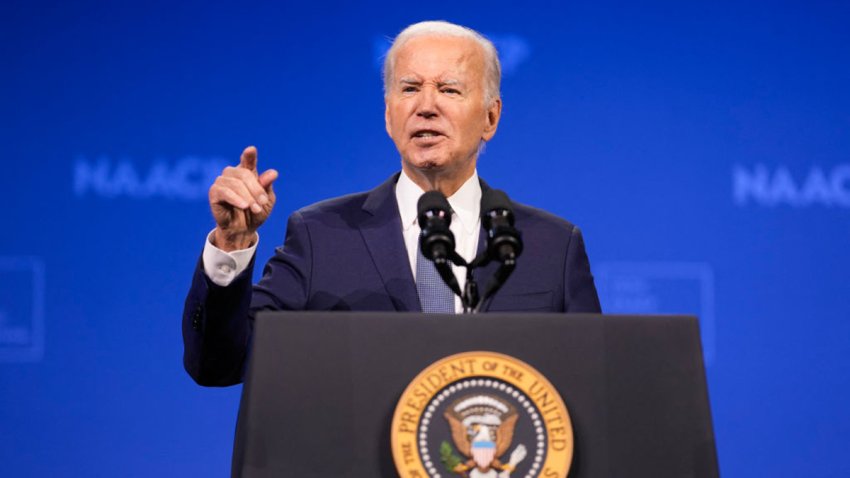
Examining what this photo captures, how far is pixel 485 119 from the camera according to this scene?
6.86ft

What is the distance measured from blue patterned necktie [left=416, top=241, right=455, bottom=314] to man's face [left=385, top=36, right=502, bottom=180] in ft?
0.78

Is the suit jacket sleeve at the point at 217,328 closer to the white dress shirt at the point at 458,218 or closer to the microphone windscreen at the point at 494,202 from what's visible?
the white dress shirt at the point at 458,218

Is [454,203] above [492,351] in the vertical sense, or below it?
above

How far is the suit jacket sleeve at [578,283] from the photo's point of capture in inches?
75.4

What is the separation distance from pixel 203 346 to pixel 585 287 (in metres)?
0.78

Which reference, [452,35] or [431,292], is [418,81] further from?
[431,292]

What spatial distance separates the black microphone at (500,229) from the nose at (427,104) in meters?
0.63

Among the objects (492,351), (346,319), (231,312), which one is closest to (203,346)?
(231,312)

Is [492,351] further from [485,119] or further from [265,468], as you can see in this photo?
[485,119]

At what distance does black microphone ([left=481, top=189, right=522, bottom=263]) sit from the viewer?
1.27m

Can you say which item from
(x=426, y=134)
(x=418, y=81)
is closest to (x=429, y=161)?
(x=426, y=134)

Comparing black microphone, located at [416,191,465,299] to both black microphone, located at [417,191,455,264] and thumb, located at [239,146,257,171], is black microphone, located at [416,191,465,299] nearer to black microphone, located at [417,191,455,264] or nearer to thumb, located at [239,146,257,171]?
black microphone, located at [417,191,455,264]

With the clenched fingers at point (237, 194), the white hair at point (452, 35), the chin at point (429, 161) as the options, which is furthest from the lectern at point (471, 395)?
the white hair at point (452, 35)

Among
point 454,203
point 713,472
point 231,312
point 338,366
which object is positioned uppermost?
point 454,203
